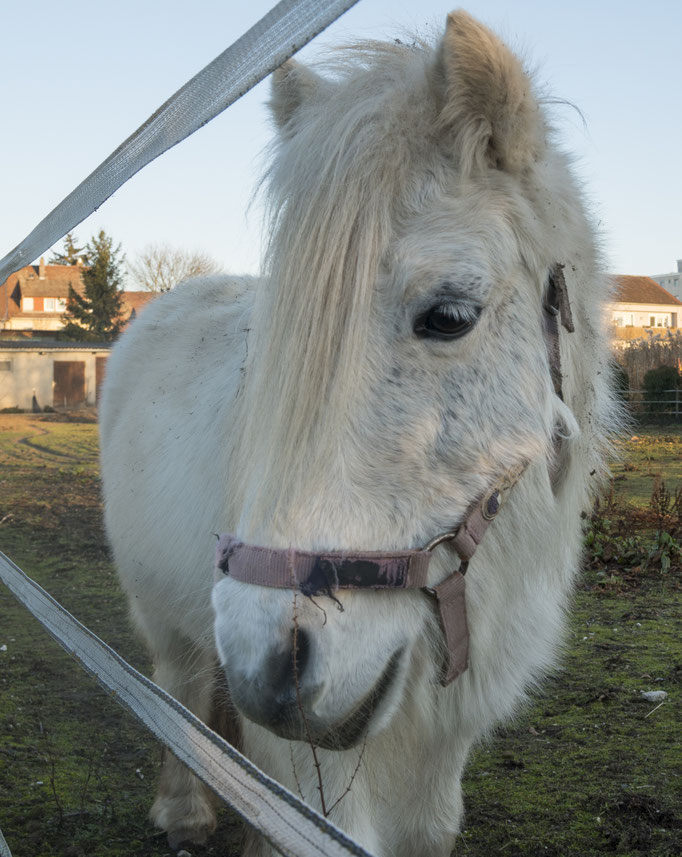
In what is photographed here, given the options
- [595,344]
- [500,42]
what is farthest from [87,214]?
[595,344]

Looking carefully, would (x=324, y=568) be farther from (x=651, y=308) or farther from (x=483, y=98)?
(x=651, y=308)

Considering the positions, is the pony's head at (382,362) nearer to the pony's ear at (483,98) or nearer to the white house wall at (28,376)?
the pony's ear at (483,98)

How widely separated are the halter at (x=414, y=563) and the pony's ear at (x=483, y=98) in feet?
0.99

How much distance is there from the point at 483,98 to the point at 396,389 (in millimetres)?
612

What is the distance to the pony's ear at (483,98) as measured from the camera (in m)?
1.48

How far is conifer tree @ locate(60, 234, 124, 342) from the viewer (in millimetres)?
40938

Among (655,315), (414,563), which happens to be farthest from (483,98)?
(655,315)

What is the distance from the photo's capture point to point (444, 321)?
1.49 meters

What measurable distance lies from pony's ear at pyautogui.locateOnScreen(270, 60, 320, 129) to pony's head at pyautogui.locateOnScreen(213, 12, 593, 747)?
7.2 inches

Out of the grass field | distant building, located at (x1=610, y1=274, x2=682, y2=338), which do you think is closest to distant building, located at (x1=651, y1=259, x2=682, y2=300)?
distant building, located at (x1=610, y1=274, x2=682, y2=338)

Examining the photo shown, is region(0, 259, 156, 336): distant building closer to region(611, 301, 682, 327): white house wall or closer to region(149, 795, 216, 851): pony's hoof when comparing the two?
region(611, 301, 682, 327): white house wall

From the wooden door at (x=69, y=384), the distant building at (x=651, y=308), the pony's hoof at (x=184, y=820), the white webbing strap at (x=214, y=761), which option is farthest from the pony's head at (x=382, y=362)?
the distant building at (x=651, y=308)

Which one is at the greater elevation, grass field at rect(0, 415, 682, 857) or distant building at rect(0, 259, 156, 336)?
distant building at rect(0, 259, 156, 336)

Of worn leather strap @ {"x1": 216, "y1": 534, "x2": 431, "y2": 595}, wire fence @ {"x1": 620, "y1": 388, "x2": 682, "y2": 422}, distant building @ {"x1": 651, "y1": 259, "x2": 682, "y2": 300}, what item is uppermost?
distant building @ {"x1": 651, "y1": 259, "x2": 682, "y2": 300}
